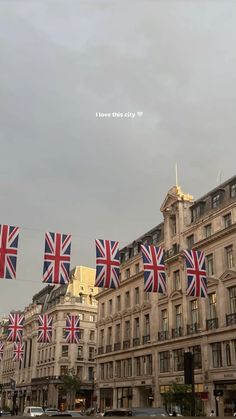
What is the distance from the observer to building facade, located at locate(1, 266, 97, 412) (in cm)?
8088

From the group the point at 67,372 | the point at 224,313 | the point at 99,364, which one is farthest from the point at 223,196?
the point at 67,372

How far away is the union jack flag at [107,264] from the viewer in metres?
30.2

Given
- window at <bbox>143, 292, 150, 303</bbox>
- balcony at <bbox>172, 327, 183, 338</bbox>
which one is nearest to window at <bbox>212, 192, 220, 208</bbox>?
balcony at <bbox>172, 327, 183, 338</bbox>

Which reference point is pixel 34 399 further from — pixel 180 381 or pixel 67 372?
pixel 180 381

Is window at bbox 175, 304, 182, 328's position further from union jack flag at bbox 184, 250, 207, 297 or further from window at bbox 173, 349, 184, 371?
union jack flag at bbox 184, 250, 207, 297

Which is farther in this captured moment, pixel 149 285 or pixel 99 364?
pixel 99 364

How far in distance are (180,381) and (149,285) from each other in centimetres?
1745

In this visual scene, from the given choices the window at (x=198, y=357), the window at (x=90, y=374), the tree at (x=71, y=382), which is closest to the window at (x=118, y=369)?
the tree at (x=71, y=382)

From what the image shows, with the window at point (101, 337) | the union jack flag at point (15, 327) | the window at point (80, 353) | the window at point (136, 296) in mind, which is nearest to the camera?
the union jack flag at point (15, 327)

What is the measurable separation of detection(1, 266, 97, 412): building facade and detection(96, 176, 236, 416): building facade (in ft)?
59.1

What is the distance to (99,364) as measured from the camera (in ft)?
217

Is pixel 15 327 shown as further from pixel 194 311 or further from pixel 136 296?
pixel 194 311

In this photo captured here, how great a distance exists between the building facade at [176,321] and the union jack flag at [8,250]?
721 inches

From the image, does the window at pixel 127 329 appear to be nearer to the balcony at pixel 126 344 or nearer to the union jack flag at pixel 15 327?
the balcony at pixel 126 344
